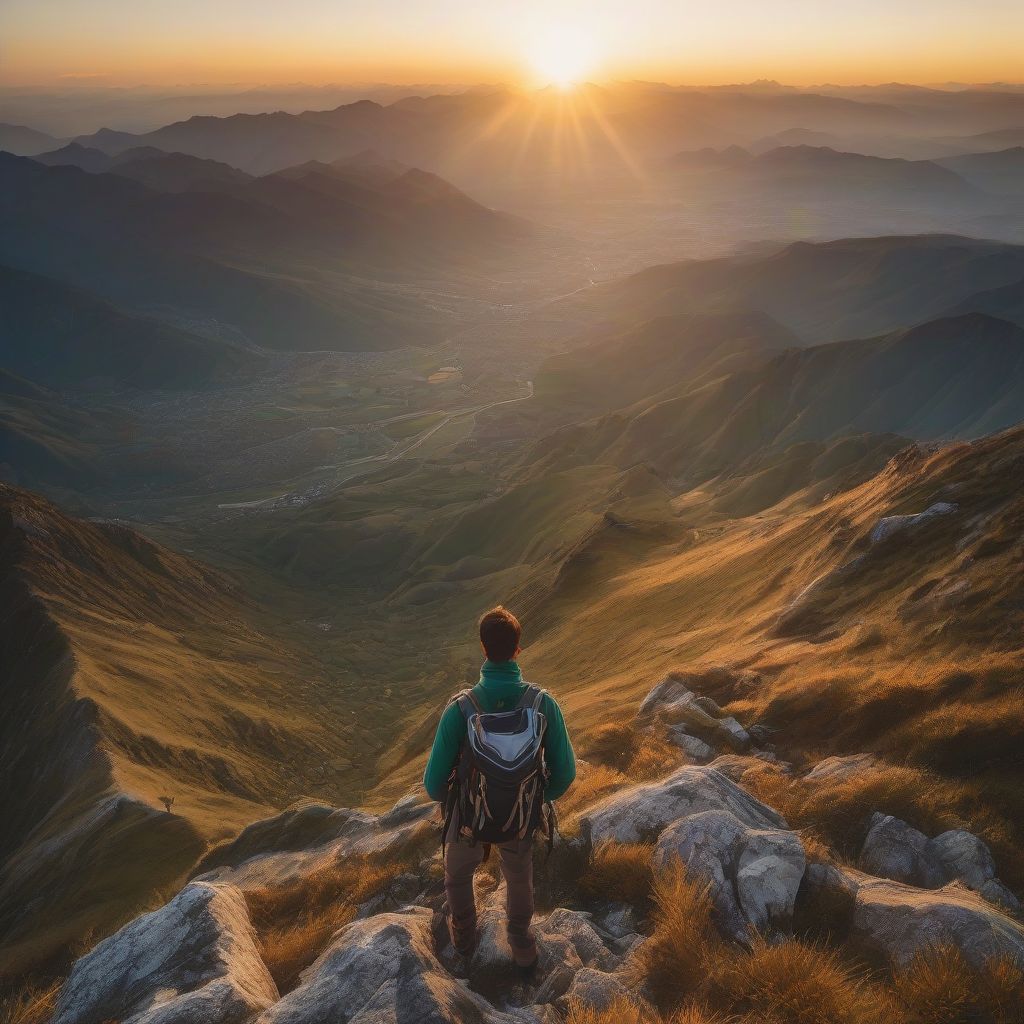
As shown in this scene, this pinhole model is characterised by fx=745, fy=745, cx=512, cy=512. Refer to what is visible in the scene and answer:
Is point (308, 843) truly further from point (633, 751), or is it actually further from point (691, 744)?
point (691, 744)

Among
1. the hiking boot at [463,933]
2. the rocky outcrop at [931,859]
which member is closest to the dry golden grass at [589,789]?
the hiking boot at [463,933]

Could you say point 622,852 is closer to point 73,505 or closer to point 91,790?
point 91,790

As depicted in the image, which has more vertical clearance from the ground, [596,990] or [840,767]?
[596,990]

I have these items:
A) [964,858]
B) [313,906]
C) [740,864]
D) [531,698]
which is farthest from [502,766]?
[313,906]

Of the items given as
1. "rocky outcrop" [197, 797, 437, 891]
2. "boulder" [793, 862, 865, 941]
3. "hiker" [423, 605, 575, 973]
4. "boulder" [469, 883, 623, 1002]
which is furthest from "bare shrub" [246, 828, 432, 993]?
"boulder" [793, 862, 865, 941]

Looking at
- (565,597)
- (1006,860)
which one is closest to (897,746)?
(1006,860)

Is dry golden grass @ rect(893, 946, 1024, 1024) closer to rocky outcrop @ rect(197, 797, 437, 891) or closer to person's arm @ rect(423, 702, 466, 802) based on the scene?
person's arm @ rect(423, 702, 466, 802)

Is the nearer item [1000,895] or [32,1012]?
[1000,895]

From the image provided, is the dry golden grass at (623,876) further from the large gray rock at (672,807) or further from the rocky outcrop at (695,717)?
the rocky outcrop at (695,717)
